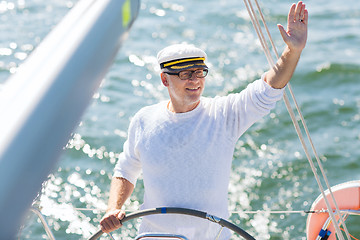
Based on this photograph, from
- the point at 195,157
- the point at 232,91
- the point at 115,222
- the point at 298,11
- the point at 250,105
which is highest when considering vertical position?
the point at 232,91

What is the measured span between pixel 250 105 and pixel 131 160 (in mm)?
595

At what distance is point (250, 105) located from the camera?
2076mm

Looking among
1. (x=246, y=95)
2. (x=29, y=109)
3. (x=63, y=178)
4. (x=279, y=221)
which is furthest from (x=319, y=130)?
(x=29, y=109)

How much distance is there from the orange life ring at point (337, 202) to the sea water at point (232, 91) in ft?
4.23

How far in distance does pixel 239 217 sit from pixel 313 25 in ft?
14.2

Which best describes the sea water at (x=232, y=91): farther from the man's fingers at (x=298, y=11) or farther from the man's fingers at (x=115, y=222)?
the man's fingers at (x=298, y=11)

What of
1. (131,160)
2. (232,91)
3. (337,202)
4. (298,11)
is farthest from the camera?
(232,91)

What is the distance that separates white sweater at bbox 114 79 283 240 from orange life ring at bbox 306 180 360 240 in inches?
23.2

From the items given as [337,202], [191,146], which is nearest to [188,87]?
[191,146]

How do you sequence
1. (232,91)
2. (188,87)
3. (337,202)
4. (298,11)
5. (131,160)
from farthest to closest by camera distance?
1. (232,91)
2. (337,202)
3. (131,160)
4. (188,87)
5. (298,11)

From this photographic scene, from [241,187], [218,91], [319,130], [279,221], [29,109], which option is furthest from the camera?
[218,91]

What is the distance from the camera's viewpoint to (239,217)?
4738 mm

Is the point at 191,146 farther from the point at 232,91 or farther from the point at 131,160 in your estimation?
the point at 232,91

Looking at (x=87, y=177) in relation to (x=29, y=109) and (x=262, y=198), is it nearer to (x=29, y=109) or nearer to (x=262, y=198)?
(x=262, y=198)
